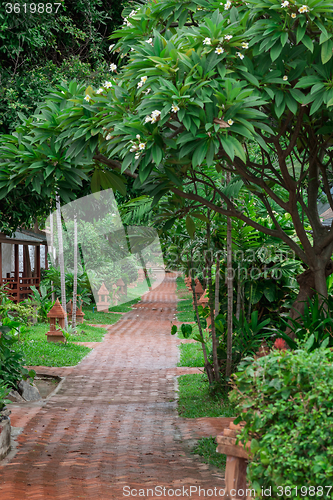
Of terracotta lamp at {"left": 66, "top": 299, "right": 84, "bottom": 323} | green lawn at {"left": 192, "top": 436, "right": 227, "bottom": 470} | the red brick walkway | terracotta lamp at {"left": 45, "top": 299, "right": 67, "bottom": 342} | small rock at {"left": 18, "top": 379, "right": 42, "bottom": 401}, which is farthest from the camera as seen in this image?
terracotta lamp at {"left": 66, "top": 299, "right": 84, "bottom": 323}

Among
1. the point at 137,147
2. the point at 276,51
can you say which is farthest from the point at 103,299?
the point at 276,51

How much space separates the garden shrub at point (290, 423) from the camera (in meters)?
2.20

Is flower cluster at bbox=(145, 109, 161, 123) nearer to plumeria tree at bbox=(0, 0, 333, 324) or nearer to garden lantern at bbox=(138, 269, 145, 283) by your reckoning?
plumeria tree at bbox=(0, 0, 333, 324)

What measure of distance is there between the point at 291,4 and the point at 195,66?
72 centimetres

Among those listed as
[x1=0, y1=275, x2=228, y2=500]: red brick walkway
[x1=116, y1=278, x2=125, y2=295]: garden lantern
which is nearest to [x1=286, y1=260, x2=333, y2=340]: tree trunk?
[x1=0, y1=275, x2=228, y2=500]: red brick walkway

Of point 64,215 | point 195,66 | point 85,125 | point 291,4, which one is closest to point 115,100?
point 85,125

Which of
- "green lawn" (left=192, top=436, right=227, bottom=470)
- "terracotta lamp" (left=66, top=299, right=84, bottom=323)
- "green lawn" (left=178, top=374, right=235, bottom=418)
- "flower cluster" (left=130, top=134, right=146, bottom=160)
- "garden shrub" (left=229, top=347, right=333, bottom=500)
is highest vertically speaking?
"flower cluster" (left=130, top=134, right=146, bottom=160)

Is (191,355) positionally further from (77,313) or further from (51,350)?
(77,313)

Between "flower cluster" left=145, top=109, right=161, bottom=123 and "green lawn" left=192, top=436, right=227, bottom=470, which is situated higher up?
"flower cluster" left=145, top=109, right=161, bottom=123

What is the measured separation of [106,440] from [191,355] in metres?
5.36

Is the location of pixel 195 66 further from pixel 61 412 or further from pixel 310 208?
pixel 61 412

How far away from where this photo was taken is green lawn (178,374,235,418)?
5992 millimetres

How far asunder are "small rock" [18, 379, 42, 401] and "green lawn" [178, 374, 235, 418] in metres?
2.03

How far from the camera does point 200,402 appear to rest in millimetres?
6508
